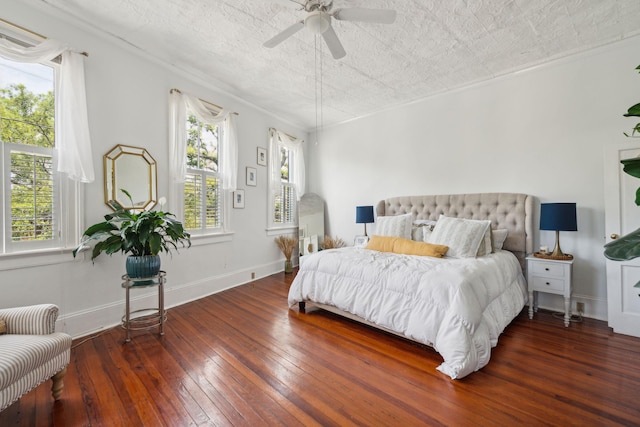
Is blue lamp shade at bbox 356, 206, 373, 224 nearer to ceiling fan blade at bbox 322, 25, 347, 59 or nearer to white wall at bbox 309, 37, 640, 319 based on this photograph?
white wall at bbox 309, 37, 640, 319

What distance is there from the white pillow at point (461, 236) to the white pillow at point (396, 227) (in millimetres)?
429

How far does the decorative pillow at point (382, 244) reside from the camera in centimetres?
326

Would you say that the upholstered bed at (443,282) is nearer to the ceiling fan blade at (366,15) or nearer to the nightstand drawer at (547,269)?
the nightstand drawer at (547,269)

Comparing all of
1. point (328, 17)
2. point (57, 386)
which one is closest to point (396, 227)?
point (328, 17)

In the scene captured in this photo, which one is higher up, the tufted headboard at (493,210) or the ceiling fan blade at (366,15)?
the ceiling fan blade at (366,15)

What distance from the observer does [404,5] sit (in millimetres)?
2303

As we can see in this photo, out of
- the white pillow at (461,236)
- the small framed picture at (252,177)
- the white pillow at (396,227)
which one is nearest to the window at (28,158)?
the small framed picture at (252,177)

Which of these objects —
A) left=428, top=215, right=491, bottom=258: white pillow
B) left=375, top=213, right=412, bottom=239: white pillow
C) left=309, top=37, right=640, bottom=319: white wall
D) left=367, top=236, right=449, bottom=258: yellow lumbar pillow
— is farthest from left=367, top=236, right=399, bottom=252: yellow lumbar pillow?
left=309, top=37, right=640, bottom=319: white wall

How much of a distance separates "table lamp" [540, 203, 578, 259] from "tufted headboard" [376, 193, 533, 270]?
0.32 metres

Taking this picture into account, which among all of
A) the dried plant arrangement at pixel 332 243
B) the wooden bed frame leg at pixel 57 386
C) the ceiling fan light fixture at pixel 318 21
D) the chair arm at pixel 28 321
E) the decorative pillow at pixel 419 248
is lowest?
the wooden bed frame leg at pixel 57 386

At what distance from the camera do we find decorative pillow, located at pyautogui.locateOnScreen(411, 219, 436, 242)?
3.51 m

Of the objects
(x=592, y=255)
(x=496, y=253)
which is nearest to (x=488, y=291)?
(x=496, y=253)

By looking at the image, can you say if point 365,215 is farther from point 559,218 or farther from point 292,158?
point 559,218

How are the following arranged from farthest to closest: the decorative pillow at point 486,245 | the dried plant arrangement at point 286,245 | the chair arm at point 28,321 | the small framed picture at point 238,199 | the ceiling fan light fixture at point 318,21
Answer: the dried plant arrangement at point 286,245 < the small framed picture at point 238,199 < the decorative pillow at point 486,245 < the ceiling fan light fixture at point 318,21 < the chair arm at point 28,321
